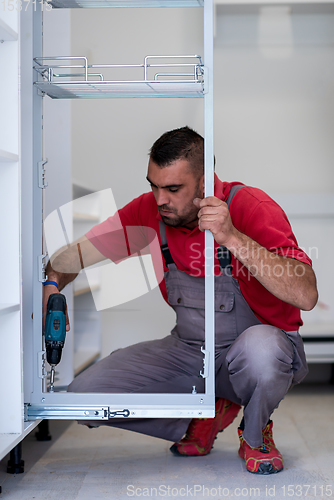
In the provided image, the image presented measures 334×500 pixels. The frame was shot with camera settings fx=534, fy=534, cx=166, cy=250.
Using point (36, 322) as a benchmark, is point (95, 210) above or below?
above

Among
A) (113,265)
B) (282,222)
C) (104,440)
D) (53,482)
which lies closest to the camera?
(53,482)

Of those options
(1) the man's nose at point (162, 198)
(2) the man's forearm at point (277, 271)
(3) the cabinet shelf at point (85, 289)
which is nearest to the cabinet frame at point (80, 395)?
(2) the man's forearm at point (277, 271)

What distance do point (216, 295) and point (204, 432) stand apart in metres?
0.45

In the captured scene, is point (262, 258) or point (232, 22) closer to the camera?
point (262, 258)

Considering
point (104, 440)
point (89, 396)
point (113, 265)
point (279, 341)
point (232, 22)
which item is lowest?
point (104, 440)

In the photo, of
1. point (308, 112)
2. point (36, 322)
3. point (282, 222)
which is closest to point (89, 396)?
point (36, 322)

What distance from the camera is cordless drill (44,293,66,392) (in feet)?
4.90

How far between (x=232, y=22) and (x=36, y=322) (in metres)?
2.23

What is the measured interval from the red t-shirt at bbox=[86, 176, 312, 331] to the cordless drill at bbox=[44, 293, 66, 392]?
44 centimetres

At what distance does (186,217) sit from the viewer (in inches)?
69.7

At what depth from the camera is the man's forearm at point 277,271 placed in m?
1.48

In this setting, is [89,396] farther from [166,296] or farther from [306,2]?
[306,2]

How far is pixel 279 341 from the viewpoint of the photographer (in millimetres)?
1561

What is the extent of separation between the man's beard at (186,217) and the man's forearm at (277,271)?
0.28 metres
